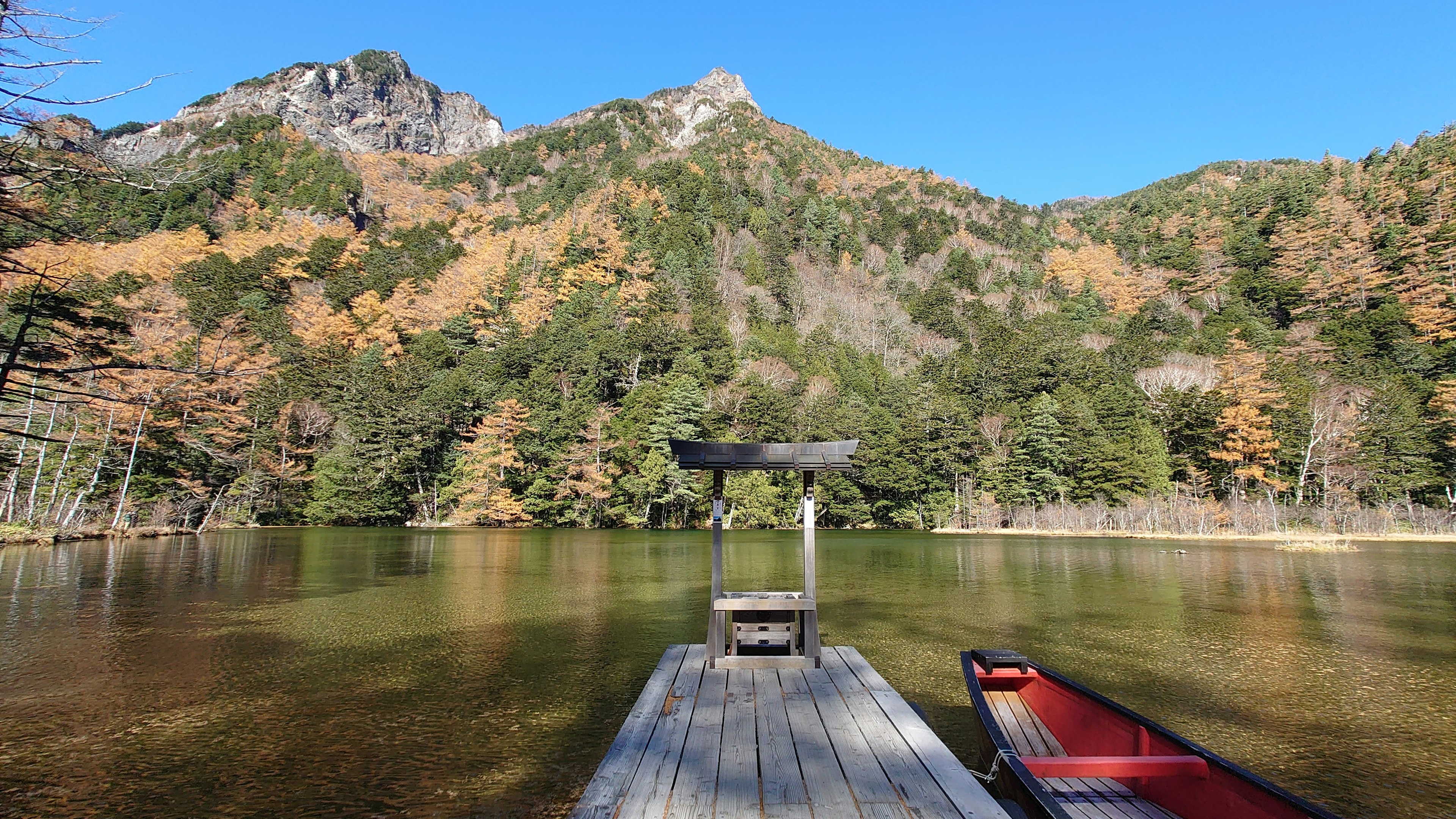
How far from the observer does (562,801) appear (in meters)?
4.22

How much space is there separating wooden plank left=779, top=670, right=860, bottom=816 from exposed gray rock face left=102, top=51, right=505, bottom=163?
101083mm

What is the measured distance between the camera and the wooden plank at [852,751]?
2.81 metres

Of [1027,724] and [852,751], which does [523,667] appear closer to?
[852,751]

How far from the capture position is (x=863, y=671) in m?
5.16

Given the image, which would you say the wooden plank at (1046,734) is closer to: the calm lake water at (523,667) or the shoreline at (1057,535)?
the calm lake water at (523,667)

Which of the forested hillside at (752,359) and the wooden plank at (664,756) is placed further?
the forested hillside at (752,359)

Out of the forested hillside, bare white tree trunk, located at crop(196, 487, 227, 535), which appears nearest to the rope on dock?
the forested hillside

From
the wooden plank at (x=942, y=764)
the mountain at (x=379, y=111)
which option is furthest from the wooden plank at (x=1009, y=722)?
the mountain at (x=379, y=111)

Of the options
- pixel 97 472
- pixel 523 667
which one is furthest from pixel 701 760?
pixel 97 472

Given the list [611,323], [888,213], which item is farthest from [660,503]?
[888,213]

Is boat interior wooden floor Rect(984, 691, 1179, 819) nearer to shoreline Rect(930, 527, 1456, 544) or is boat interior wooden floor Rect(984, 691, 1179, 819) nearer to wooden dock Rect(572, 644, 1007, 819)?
wooden dock Rect(572, 644, 1007, 819)

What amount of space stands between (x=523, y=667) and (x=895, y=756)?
5.60 meters

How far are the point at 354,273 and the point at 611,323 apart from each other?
25.8m

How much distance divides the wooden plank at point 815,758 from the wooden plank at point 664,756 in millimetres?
633
